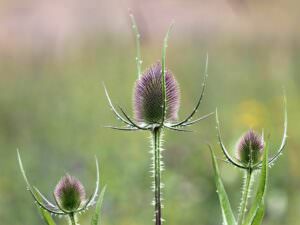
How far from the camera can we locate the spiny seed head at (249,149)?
6.10 ft

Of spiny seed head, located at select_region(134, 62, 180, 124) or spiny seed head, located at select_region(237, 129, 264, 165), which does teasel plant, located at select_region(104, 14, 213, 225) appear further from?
spiny seed head, located at select_region(237, 129, 264, 165)

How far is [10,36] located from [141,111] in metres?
4.42

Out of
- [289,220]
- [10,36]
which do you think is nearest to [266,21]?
[10,36]

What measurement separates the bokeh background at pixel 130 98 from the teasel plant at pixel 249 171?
4.39 ft

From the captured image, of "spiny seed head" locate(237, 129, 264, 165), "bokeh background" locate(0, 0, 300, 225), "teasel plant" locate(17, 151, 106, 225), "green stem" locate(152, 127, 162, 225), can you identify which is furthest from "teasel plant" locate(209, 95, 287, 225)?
"bokeh background" locate(0, 0, 300, 225)

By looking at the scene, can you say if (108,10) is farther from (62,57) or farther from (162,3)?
(162,3)

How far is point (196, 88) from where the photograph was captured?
5.50m

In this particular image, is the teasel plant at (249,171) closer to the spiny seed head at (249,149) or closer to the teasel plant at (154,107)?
the spiny seed head at (249,149)

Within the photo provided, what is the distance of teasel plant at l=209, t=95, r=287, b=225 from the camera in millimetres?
1675

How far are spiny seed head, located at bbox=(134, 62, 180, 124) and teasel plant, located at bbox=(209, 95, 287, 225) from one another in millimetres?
192

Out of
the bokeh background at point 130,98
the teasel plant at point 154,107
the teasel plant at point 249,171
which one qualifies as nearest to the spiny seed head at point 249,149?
the teasel plant at point 249,171

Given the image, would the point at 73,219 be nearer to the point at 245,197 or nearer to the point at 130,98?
the point at 245,197

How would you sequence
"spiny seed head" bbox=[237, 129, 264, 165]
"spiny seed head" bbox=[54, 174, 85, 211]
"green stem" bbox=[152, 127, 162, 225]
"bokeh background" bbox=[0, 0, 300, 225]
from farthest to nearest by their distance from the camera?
1. "bokeh background" bbox=[0, 0, 300, 225]
2. "spiny seed head" bbox=[237, 129, 264, 165]
3. "spiny seed head" bbox=[54, 174, 85, 211]
4. "green stem" bbox=[152, 127, 162, 225]

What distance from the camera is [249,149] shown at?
6.12 feet
